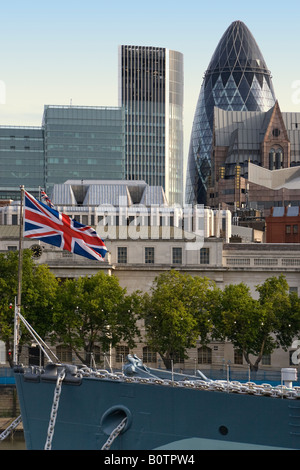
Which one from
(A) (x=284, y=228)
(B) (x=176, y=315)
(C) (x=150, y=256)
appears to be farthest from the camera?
(A) (x=284, y=228)

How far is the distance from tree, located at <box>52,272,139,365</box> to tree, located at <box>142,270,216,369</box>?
1.71m

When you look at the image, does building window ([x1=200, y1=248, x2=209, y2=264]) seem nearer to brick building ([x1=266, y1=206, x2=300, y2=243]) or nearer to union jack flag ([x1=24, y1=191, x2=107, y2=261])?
brick building ([x1=266, y1=206, x2=300, y2=243])

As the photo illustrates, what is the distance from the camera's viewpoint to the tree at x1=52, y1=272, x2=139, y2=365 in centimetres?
10175

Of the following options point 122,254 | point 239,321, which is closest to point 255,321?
point 239,321

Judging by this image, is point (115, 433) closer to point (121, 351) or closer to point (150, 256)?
point (121, 351)

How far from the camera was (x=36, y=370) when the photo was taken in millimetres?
54844

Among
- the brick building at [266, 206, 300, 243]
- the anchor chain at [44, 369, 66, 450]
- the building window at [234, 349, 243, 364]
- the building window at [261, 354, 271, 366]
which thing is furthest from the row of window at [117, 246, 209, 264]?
the anchor chain at [44, 369, 66, 450]

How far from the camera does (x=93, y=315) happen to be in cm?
10275

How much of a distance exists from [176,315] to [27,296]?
42.4 feet

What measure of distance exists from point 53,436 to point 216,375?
1495cm

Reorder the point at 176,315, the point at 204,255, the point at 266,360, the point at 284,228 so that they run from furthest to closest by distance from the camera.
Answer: the point at 284,228
the point at 204,255
the point at 266,360
the point at 176,315

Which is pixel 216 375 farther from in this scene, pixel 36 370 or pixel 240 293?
pixel 240 293

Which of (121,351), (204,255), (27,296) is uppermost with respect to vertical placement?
(204,255)
